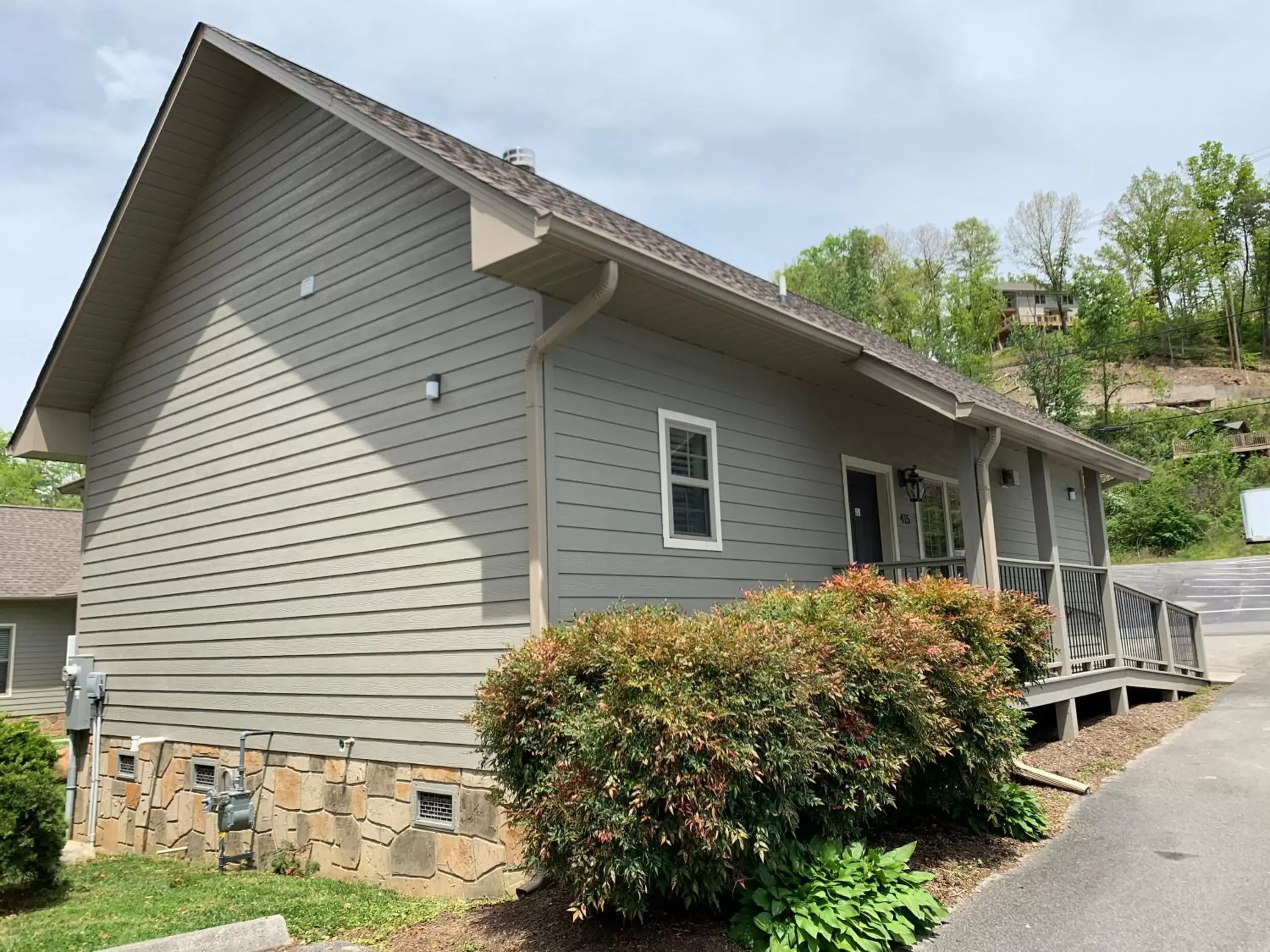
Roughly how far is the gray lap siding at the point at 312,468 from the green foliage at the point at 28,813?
1306 millimetres

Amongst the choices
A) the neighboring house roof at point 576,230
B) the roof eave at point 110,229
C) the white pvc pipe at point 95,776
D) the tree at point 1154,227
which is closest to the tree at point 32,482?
the roof eave at point 110,229

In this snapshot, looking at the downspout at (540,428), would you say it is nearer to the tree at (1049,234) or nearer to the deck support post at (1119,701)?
the deck support post at (1119,701)

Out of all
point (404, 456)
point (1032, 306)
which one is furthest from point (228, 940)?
point (1032, 306)

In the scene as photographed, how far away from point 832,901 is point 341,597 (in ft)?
15.5

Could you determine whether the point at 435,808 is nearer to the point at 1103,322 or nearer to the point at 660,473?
the point at 660,473

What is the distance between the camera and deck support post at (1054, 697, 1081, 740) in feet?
30.9

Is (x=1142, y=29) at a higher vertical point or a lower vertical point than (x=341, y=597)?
higher

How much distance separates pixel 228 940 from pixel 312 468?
3.99 metres

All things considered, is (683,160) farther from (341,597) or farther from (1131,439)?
(1131,439)

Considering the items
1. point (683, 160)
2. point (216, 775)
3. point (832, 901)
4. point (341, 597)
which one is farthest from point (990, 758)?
point (683, 160)

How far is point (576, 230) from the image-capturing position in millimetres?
5355

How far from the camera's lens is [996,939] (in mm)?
4633

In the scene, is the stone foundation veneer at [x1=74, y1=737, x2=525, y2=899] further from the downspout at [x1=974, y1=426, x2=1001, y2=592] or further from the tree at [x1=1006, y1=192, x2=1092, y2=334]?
the tree at [x1=1006, y1=192, x2=1092, y2=334]

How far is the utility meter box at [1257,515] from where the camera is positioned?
110 ft
